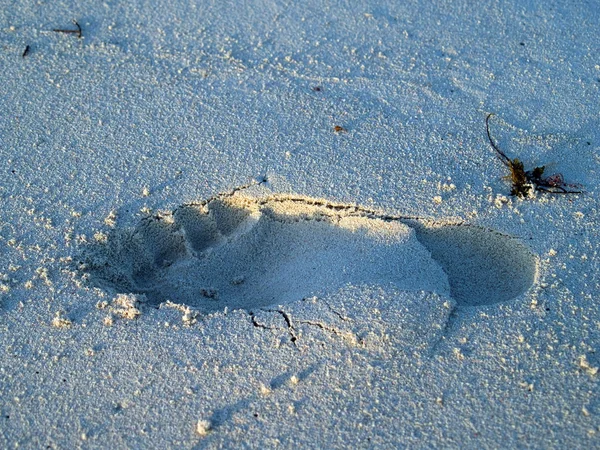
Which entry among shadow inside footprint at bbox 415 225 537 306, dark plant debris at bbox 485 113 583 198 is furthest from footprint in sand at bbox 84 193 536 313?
dark plant debris at bbox 485 113 583 198

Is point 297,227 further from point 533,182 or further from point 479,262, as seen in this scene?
point 533,182

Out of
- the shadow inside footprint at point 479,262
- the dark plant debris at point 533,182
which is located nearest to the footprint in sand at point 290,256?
the shadow inside footprint at point 479,262

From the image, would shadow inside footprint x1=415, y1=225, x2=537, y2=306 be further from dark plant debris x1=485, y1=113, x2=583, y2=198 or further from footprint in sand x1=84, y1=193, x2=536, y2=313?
dark plant debris x1=485, y1=113, x2=583, y2=198

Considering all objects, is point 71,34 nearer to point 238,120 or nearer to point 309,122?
point 238,120

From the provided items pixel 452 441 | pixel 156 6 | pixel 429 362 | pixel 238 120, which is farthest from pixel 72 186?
pixel 452 441

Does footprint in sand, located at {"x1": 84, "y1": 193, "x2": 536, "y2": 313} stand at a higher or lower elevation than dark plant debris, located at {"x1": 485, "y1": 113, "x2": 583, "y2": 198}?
lower

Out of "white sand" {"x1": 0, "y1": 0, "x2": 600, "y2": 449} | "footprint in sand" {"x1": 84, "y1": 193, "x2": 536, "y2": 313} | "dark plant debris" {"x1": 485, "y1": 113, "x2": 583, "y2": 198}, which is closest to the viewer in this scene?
"white sand" {"x1": 0, "y1": 0, "x2": 600, "y2": 449}

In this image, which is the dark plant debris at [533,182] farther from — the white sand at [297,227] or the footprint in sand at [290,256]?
the footprint in sand at [290,256]

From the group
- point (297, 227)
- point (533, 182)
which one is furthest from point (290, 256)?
point (533, 182)
